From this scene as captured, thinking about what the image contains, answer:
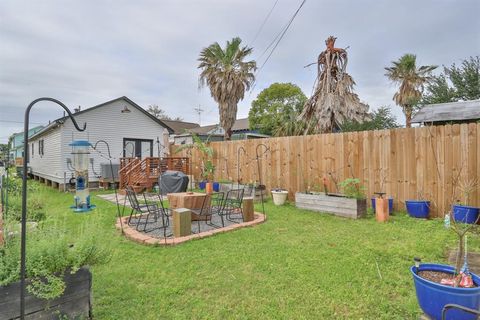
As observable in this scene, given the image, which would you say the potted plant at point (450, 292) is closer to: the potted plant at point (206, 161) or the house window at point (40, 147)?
the potted plant at point (206, 161)

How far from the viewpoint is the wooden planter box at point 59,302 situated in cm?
185

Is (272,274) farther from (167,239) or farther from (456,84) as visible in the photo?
(456,84)

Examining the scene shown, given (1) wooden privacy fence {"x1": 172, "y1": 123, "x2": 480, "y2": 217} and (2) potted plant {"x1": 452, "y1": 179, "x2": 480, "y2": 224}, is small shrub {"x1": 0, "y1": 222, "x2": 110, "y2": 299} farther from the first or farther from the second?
(1) wooden privacy fence {"x1": 172, "y1": 123, "x2": 480, "y2": 217}

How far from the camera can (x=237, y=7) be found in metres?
7.61

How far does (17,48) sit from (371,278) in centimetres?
920

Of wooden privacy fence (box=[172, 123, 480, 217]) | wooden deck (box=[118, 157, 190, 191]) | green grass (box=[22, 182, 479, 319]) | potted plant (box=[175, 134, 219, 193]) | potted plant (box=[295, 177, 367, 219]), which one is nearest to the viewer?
green grass (box=[22, 182, 479, 319])

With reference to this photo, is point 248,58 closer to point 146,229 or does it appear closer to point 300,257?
point 146,229

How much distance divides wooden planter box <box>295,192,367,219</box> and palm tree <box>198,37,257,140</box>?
8.40m

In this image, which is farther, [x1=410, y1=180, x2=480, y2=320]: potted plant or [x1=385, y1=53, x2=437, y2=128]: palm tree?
[x1=385, y1=53, x2=437, y2=128]: palm tree

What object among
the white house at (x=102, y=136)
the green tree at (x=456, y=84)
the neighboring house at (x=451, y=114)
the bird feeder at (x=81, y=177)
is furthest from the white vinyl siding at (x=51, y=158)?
the green tree at (x=456, y=84)

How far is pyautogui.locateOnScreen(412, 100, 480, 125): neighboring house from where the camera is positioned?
8.80m

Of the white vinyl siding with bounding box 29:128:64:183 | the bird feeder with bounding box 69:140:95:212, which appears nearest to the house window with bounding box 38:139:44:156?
the white vinyl siding with bounding box 29:128:64:183

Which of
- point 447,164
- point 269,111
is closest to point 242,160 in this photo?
point 447,164

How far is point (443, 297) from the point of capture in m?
1.76
